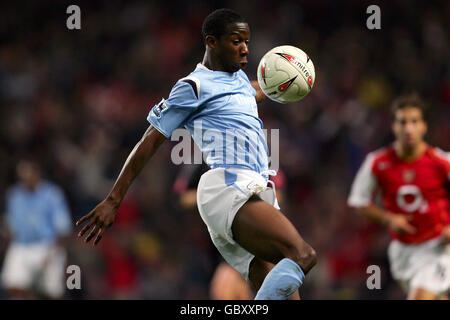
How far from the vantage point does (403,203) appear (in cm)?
593

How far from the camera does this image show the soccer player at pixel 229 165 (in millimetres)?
3925

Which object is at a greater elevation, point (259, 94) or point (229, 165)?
point (259, 94)

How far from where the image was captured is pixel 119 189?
4.05 m

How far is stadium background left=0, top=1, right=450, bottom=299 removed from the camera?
9.29m

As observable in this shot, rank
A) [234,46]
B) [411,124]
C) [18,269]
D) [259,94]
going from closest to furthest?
[234,46], [259,94], [411,124], [18,269]

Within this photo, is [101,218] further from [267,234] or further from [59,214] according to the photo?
[59,214]

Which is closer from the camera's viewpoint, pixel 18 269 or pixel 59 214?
pixel 18 269

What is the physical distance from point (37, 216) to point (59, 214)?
0.93 ft

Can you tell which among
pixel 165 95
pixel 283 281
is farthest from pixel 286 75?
pixel 165 95

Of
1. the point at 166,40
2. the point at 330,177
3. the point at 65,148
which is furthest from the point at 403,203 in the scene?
the point at 166,40

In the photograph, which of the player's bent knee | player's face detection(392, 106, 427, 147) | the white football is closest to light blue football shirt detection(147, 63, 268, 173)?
the white football

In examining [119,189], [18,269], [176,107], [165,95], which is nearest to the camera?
[119,189]

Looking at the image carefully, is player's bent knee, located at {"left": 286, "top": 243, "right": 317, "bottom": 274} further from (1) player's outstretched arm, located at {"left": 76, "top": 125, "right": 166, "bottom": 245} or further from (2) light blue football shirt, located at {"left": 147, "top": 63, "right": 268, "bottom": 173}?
(1) player's outstretched arm, located at {"left": 76, "top": 125, "right": 166, "bottom": 245}

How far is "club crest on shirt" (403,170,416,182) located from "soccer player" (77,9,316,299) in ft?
6.29
